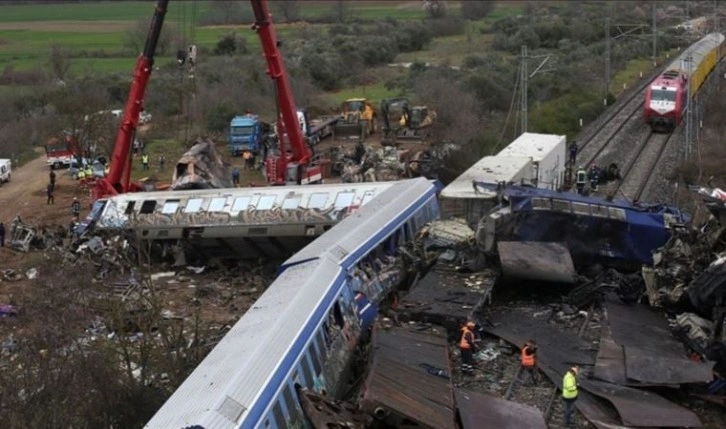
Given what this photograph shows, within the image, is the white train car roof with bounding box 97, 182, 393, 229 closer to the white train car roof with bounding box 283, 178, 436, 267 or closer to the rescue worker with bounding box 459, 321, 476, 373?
the white train car roof with bounding box 283, 178, 436, 267

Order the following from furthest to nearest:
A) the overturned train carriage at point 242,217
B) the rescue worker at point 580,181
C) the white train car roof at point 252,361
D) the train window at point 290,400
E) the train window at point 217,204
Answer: the rescue worker at point 580,181
the train window at point 217,204
the overturned train carriage at point 242,217
the train window at point 290,400
the white train car roof at point 252,361

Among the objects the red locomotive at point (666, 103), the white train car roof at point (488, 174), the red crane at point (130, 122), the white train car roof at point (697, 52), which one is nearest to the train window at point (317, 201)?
the white train car roof at point (488, 174)

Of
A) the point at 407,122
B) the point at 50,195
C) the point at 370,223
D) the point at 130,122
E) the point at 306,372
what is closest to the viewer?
the point at 306,372

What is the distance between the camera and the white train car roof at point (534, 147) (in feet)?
90.7

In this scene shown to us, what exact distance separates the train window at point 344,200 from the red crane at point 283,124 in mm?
6176

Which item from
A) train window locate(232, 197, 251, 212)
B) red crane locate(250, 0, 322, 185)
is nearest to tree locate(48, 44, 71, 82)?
red crane locate(250, 0, 322, 185)

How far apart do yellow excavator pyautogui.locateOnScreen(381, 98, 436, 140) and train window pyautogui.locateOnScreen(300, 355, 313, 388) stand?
29966 mm

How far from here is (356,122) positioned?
43.9 metres

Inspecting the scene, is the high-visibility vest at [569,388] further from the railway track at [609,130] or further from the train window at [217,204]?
the railway track at [609,130]

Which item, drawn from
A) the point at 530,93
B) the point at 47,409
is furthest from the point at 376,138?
the point at 47,409

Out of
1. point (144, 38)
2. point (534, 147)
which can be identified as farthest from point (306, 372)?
point (144, 38)

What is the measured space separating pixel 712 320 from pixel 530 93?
35034 millimetres

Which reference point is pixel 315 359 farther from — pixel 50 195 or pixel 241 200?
pixel 50 195

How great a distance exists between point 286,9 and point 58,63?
49.2m
